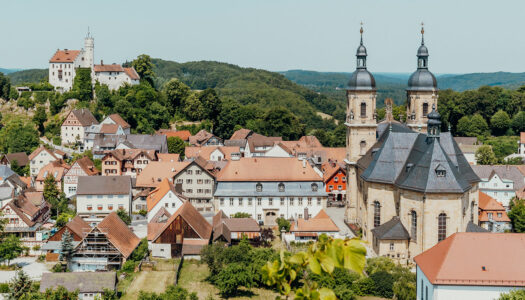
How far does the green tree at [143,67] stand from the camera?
10969cm

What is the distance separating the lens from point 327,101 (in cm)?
19425

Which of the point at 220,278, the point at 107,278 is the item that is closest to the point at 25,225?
the point at 107,278

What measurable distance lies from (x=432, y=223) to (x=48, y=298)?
26862 mm

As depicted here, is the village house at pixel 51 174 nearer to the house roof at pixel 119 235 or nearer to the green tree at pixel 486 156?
the house roof at pixel 119 235

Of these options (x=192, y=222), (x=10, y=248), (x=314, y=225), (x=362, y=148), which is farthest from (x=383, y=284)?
(x=10, y=248)

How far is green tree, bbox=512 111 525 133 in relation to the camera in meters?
104

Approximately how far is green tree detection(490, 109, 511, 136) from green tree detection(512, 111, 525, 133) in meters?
1.01

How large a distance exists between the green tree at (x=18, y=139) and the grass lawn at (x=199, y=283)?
2048 inches

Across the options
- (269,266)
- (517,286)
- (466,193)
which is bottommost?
(517,286)

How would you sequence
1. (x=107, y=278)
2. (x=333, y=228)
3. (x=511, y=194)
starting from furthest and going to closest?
(x=511, y=194) → (x=333, y=228) → (x=107, y=278)

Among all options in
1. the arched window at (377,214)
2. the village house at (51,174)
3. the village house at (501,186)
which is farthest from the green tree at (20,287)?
the village house at (501,186)

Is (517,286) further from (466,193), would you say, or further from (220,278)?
(220,278)

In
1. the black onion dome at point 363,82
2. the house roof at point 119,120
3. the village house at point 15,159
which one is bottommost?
the village house at point 15,159

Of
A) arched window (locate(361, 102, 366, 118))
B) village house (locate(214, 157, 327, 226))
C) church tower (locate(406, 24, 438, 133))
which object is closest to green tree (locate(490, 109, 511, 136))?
church tower (locate(406, 24, 438, 133))
